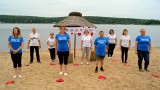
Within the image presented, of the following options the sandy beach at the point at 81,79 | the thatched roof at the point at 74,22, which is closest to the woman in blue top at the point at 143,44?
the sandy beach at the point at 81,79

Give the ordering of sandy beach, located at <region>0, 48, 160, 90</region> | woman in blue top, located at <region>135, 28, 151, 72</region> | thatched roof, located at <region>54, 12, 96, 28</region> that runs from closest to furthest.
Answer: sandy beach, located at <region>0, 48, 160, 90</region>
woman in blue top, located at <region>135, 28, 151, 72</region>
thatched roof, located at <region>54, 12, 96, 28</region>

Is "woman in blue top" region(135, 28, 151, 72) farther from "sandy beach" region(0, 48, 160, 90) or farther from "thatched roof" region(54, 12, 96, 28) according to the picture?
Result: "thatched roof" region(54, 12, 96, 28)

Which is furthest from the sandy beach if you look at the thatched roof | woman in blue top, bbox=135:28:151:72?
the thatched roof

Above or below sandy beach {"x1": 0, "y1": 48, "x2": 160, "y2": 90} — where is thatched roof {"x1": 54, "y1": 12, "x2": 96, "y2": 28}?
above

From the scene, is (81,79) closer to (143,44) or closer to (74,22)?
(143,44)

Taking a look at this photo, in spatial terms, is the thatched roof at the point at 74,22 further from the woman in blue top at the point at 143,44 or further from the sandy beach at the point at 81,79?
the woman in blue top at the point at 143,44

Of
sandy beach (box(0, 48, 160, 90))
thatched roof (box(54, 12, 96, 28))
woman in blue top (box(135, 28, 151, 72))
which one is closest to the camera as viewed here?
sandy beach (box(0, 48, 160, 90))

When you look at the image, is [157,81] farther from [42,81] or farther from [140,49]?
[42,81]

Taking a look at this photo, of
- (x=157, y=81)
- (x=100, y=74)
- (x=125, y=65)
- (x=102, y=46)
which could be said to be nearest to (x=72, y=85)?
(x=100, y=74)

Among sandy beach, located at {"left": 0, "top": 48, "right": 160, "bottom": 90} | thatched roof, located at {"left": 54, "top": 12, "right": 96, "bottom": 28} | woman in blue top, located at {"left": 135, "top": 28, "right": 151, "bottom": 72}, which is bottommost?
sandy beach, located at {"left": 0, "top": 48, "right": 160, "bottom": 90}

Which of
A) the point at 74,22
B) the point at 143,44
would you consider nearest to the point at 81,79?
the point at 143,44

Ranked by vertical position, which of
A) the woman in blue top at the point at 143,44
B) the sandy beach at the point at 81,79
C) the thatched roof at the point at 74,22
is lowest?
the sandy beach at the point at 81,79

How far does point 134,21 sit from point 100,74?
379 feet

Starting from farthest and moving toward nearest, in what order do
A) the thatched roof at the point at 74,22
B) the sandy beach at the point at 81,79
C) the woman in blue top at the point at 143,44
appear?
the thatched roof at the point at 74,22
the woman in blue top at the point at 143,44
the sandy beach at the point at 81,79
